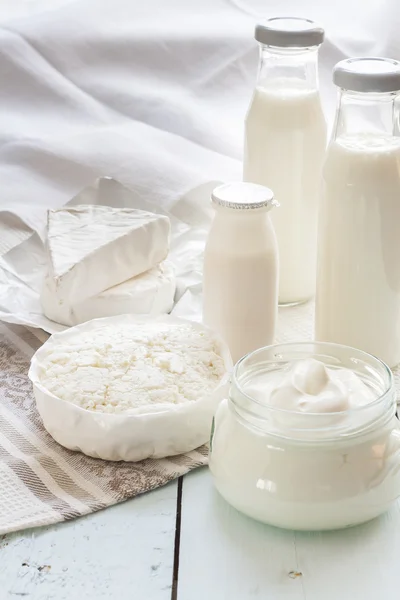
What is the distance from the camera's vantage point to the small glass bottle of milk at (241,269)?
117 centimetres

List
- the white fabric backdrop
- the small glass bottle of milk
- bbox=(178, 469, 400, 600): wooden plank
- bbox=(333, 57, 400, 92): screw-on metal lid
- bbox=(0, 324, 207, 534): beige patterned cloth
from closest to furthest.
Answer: bbox=(178, 469, 400, 600): wooden plank → bbox=(0, 324, 207, 534): beige patterned cloth → bbox=(333, 57, 400, 92): screw-on metal lid → the small glass bottle of milk → the white fabric backdrop

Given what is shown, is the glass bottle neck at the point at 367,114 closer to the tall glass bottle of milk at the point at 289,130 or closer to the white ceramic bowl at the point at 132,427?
the tall glass bottle of milk at the point at 289,130

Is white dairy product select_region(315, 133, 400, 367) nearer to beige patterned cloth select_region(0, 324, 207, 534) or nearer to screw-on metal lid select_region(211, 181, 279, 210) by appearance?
screw-on metal lid select_region(211, 181, 279, 210)

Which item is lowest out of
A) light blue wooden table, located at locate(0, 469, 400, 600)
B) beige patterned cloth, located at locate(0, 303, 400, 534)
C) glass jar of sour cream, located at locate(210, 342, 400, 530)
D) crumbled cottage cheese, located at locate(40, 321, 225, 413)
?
beige patterned cloth, located at locate(0, 303, 400, 534)

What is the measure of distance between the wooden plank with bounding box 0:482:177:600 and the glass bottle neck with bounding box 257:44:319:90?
62 cm

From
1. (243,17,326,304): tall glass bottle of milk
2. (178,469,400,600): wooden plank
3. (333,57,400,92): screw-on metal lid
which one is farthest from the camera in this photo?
(243,17,326,304): tall glass bottle of milk

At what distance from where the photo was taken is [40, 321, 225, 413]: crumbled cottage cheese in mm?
1041

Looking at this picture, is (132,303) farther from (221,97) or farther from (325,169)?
(221,97)

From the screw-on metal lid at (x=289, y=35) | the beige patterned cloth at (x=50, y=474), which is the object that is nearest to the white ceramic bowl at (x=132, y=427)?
the beige patterned cloth at (x=50, y=474)

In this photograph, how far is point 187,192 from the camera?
1.60 metres

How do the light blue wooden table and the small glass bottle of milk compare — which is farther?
the small glass bottle of milk

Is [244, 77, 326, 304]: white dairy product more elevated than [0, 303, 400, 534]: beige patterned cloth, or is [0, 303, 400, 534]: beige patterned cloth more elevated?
[244, 77, 326, 304]: white dairy product

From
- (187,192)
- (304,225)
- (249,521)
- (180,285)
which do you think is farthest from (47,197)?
(249,521)

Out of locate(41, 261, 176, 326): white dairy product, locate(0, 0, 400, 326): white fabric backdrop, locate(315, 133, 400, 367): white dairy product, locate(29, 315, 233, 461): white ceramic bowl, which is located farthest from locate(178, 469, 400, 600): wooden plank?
locate(0, 0, 400, 326): white fabric backdrop
